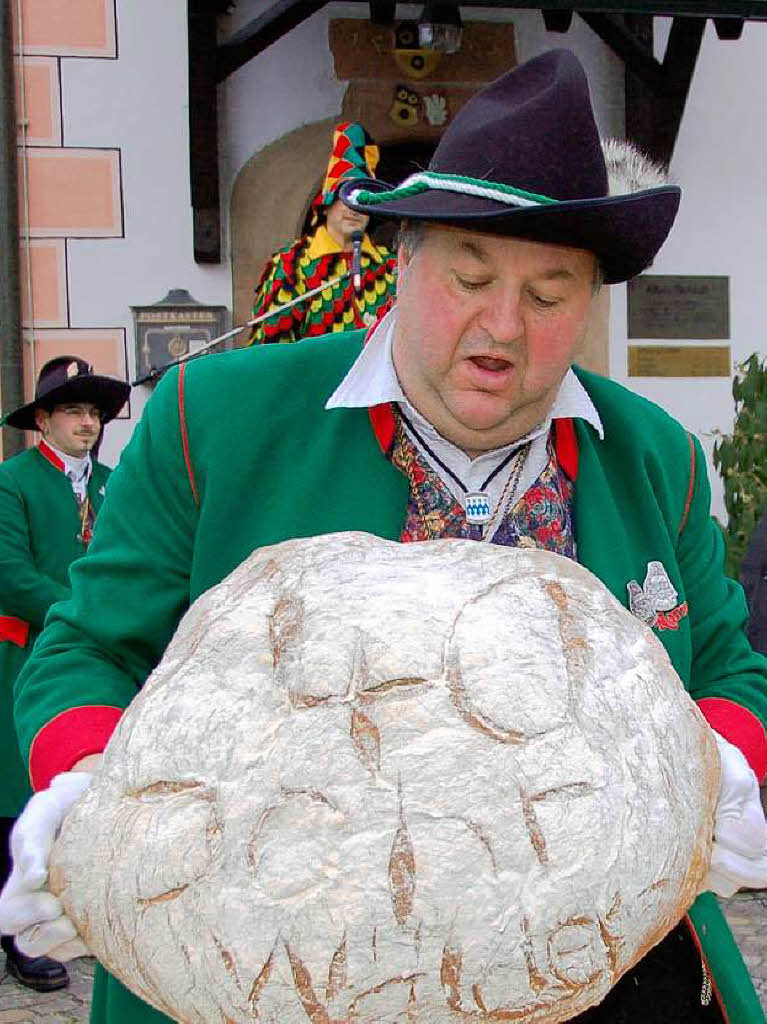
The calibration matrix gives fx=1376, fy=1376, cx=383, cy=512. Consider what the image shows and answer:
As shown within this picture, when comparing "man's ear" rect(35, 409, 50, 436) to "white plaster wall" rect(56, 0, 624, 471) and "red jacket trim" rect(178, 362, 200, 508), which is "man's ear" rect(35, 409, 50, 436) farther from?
"red jacket trim" rect(178, 362, 200, 508)

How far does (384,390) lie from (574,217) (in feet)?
1.05

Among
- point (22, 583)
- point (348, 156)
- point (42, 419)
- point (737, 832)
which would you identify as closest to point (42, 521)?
point (22, 583)

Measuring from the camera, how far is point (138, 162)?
665 centimetres

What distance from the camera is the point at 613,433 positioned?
181 cm

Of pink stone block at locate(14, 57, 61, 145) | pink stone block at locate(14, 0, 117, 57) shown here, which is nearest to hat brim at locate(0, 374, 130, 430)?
pink stone block at locate(14, 57, 61, 145)

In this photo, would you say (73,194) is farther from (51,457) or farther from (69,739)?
(69,739)

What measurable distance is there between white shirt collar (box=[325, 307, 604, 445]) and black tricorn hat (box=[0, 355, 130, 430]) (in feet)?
11.2

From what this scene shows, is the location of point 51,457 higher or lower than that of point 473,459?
lower

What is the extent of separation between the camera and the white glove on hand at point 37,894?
1.27 m

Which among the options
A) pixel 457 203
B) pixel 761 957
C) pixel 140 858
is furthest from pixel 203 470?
pixel 761 957

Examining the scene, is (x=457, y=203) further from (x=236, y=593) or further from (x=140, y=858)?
(x=140, y=858)

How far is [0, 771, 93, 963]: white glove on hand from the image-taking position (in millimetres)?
1267

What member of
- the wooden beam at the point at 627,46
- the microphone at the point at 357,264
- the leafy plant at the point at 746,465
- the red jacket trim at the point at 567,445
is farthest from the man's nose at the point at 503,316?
the wooden beam at the point at 627,46

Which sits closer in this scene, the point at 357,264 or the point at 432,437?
the point at 432,437
